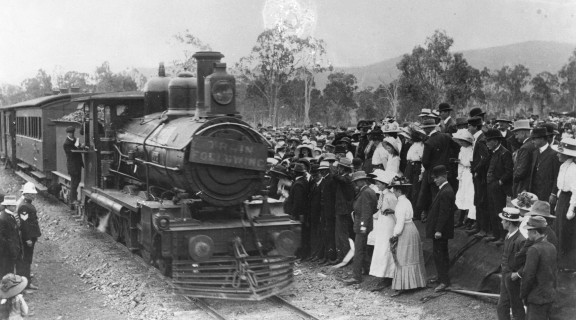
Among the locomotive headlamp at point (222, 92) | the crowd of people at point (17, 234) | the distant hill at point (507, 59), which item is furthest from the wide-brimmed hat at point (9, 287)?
the distant hill at point (507, 59)

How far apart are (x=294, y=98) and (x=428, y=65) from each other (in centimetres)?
1531

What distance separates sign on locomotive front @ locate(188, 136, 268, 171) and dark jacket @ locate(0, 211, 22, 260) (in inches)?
101

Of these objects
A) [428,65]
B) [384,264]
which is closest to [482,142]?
[384,264]

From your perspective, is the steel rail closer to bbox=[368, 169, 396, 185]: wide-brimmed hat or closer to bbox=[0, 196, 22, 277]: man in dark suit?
bbox=[368, 169, 396, 185]: wide-brimmed hat

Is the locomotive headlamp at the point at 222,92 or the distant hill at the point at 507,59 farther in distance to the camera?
the distant hill at the point at 507,59

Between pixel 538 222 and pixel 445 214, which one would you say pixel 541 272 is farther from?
pixel 445 214

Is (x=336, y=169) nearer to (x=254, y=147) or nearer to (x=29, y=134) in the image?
(x=254, y=147)

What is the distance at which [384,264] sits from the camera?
857 centimetres

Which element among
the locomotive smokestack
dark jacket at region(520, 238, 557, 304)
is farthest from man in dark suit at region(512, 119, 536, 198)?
the locomotive smokestack

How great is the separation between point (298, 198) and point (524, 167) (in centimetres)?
397

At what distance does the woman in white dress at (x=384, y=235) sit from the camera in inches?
337

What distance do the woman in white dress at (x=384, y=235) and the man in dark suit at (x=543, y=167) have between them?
74.5 inches

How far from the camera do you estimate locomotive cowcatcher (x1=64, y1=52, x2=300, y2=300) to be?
26.2 ft

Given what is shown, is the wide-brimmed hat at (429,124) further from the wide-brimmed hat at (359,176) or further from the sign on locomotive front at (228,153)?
the sign on locomotive front at (228,153)
